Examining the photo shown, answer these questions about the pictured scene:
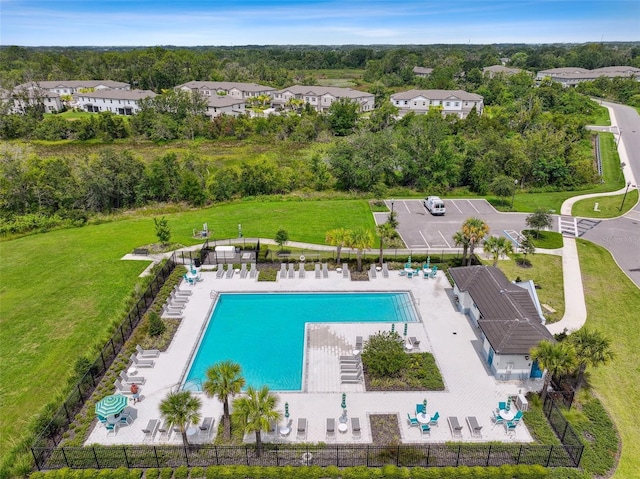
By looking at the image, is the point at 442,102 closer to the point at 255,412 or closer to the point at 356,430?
the point at 356,430

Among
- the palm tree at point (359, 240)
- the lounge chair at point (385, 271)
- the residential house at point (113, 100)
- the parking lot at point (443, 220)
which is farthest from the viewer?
the residential house at point (113, 100)

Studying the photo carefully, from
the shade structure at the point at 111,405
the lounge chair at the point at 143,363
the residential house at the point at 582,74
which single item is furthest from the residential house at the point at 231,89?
the shade structure at the point at 111,405

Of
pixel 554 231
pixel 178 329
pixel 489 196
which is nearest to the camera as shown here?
pixel 178 329

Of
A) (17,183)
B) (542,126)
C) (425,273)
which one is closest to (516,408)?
A: (425,273)

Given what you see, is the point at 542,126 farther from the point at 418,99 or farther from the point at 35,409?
the point at 35,409

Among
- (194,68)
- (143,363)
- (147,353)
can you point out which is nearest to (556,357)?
(143,363)

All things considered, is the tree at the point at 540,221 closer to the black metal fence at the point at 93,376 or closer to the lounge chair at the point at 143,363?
the black metal fence at the point at 93,376

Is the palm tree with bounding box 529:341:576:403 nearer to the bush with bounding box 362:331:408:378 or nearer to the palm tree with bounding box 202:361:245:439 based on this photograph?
the bush with bounding box 362:331:408:378
